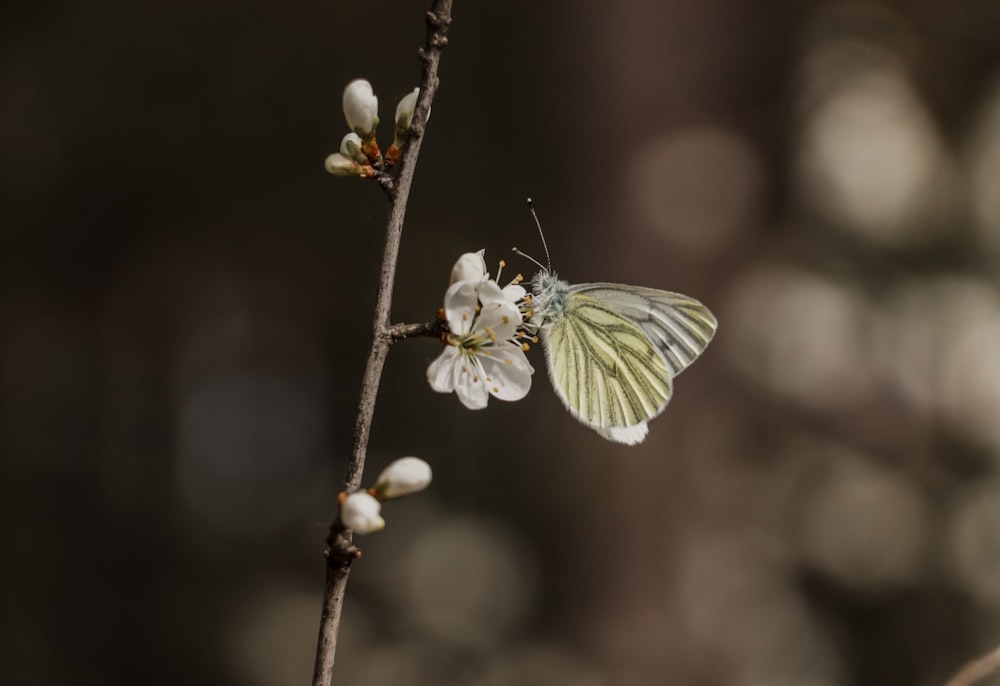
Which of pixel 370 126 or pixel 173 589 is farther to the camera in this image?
pixel 173 589

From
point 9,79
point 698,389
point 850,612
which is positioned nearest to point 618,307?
point 698,389

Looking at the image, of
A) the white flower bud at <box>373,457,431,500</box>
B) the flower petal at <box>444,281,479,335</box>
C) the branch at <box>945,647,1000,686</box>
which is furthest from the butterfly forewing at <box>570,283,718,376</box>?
the branch at <box>945,647,1000,686</box>

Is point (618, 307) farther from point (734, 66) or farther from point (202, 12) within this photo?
point (202, 12)

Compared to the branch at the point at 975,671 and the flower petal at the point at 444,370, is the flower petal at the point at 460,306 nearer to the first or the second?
the flower petal at the point at 444,370

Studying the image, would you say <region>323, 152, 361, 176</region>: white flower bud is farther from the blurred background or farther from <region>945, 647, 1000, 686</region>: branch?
the blurred background

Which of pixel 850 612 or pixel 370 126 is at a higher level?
pixel 370 126

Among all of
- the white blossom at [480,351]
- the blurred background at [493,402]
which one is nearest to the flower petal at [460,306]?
the white blossom at [480,351]

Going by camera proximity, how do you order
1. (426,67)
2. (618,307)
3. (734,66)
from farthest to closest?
1. (734,66)
2. (618,307)
3. (426,67)

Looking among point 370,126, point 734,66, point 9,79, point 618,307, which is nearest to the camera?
point 370,126
